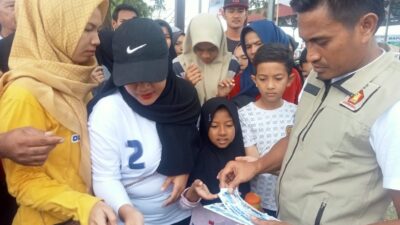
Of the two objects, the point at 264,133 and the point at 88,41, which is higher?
the point at 88,41

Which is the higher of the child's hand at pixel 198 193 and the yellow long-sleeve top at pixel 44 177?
the yellow long-sleeve top at pixel 44 177

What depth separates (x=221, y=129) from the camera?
7.52 feet

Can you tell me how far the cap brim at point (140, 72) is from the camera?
5.61ft

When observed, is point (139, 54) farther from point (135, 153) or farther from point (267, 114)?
point (267, 114)

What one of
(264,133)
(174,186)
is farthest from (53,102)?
(264,133)

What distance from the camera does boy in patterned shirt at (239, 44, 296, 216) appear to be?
2.39 metres

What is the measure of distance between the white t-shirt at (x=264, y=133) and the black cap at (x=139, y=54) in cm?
82

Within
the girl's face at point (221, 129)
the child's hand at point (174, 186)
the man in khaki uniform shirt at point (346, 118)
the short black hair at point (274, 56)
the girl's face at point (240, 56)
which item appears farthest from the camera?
the girl's face at point (240, 56)

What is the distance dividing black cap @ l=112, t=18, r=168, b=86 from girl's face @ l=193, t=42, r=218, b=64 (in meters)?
1.28

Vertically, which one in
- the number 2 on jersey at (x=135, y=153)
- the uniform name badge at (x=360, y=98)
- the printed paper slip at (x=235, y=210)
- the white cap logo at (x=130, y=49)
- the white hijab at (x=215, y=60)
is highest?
the white cap logo at (x=130, y=49)

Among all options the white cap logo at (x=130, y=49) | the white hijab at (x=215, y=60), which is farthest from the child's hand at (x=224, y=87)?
the white cap logo at (x=130, y=49)

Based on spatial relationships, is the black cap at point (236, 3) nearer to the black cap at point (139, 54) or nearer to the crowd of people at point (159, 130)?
the crowd of people at point (159, 130)

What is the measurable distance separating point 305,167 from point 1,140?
111 centimetres

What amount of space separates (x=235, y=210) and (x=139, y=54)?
75 centimetres
